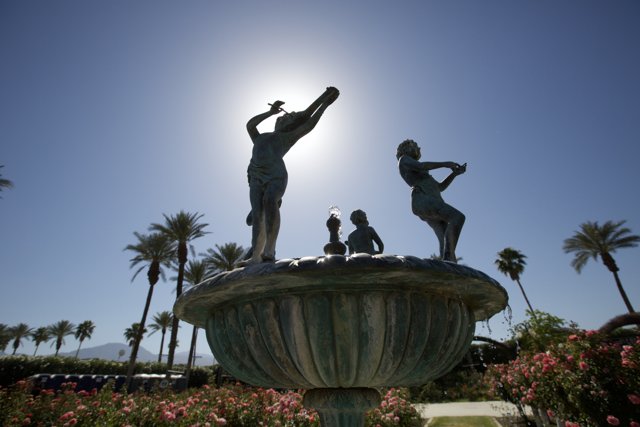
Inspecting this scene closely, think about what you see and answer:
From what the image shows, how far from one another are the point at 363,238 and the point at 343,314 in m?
1.97

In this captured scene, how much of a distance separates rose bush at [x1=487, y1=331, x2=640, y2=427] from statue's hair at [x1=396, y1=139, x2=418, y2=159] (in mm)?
4349

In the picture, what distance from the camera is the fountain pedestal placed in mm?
1807

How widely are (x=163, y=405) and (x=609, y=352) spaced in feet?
24.4

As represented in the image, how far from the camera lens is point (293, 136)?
324 cm

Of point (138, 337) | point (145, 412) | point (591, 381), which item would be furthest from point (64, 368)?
point (591, 381)

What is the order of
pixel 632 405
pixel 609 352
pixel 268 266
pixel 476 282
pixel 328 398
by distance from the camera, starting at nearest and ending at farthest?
pixel 268 266
pixel 476 282
pixel 328 398
pixel 632 405
pixel 609 352

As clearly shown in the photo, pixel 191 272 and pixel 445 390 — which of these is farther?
pixel 191 272

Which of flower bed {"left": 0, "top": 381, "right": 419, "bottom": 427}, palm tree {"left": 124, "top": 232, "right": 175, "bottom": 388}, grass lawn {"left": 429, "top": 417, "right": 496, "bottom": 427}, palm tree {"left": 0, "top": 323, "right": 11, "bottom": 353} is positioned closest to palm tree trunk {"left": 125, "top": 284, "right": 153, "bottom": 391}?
palm tree {"left": 124, "top": 232, "right": 175, "bottom": 388}

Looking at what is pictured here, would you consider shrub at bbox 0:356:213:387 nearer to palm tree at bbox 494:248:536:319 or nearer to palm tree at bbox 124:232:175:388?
palm tree at bbox 124:232:175:388

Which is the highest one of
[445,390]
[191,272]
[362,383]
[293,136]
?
[191,272]

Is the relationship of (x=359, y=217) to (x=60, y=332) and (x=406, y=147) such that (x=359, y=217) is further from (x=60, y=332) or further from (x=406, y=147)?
(x=60, y=332)

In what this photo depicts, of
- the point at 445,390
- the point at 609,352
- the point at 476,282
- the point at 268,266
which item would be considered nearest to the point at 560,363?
the point at 609,352

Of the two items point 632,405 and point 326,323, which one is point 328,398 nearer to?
point 326,323

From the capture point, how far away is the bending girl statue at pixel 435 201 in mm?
3115
